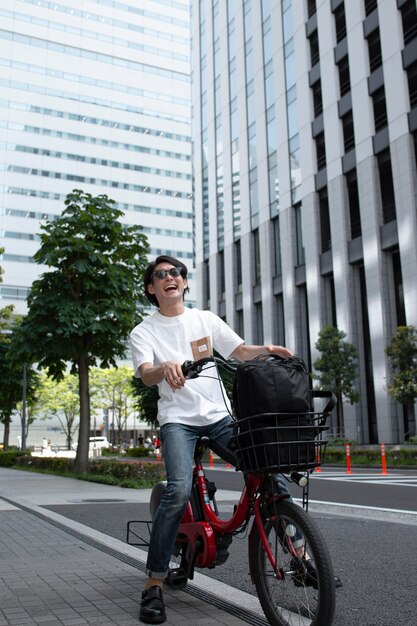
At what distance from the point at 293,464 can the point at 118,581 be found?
2124mm

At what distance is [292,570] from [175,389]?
1.06 m

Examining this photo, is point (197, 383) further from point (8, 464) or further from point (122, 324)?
point (8, 464)

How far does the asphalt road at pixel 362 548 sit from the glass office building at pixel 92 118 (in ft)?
228

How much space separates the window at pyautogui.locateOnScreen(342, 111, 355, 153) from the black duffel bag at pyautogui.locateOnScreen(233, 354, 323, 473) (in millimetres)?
33347

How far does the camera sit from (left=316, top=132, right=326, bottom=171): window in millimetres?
36750

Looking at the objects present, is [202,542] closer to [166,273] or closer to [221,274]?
[166,273]

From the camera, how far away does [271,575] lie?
319 centimetres

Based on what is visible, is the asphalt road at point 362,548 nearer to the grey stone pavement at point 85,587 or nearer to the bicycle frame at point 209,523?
the bicycle frame at point 209,523

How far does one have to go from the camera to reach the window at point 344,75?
35.1m

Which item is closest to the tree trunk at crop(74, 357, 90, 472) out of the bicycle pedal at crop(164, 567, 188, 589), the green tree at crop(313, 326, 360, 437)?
the bicycle pedal at crop(164, 567, 188, 589)

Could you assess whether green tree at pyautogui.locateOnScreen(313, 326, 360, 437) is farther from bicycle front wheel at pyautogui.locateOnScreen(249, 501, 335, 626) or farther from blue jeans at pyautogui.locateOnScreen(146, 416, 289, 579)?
bicycle front wheel at pyautogui.locateOnScreen(249, 501, 335, 626)

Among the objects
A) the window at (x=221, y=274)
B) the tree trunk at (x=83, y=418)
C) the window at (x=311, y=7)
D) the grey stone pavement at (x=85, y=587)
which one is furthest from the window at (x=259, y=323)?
the grey stone pavement at (x=85, y=587)

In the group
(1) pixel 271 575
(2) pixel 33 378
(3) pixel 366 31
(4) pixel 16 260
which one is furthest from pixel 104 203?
(4) pixel 16 260

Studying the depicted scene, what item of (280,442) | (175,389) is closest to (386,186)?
(175,389)
